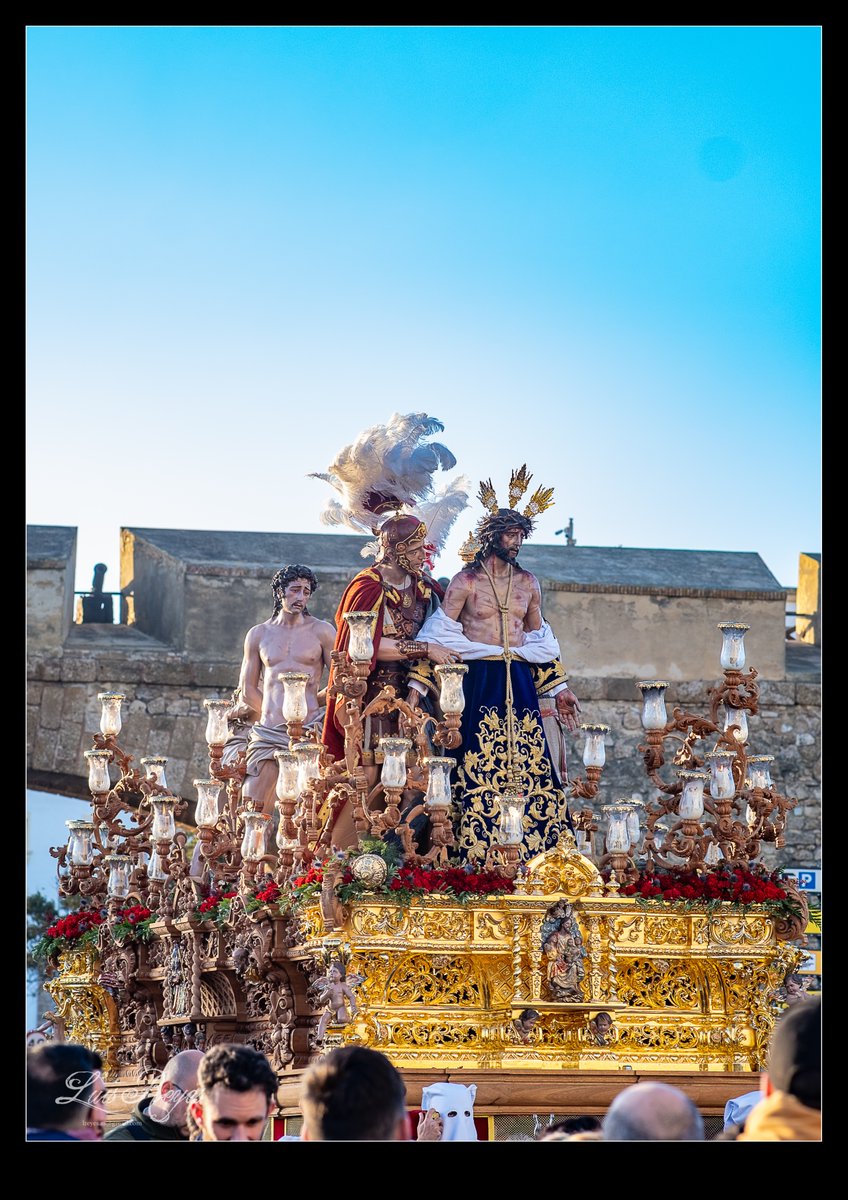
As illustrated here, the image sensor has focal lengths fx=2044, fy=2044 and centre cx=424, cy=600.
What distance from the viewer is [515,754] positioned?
1212 centimetres

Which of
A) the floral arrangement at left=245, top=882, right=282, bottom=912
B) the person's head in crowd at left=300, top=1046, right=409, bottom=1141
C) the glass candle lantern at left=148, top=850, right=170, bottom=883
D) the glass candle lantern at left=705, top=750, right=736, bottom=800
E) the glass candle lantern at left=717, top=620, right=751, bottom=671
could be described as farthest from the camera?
the glass candle lantern at left=148, top=850, right=170, bottom=883

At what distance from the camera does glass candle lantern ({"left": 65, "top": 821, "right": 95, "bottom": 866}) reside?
1406cm

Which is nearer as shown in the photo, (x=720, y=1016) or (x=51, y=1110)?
(x=51, y=1110)

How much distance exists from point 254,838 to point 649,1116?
6.65 meters

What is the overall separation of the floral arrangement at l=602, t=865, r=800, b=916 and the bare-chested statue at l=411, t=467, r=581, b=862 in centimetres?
66

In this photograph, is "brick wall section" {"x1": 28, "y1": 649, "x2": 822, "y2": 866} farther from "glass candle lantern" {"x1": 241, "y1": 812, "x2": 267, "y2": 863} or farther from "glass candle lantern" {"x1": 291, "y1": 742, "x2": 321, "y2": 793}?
"glass candle lantern" {"x1": 291, "y1": 742, "x2": 321, "y2": 793}

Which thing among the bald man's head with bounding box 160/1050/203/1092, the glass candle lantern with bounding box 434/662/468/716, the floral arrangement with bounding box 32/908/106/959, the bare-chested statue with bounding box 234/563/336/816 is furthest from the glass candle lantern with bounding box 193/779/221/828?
the bald man's head with bounding box 160/1050/203/1092

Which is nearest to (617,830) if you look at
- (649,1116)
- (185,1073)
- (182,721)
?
(185,1073)

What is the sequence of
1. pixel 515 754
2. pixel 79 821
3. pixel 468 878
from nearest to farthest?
1. pixel 468 878
2. pixel 515 754
3. pixel 79 821

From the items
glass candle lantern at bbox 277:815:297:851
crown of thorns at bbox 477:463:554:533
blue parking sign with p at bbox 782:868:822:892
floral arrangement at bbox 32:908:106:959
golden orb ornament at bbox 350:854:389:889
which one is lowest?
blue parking sign with p at bbox 782:868:822:892
